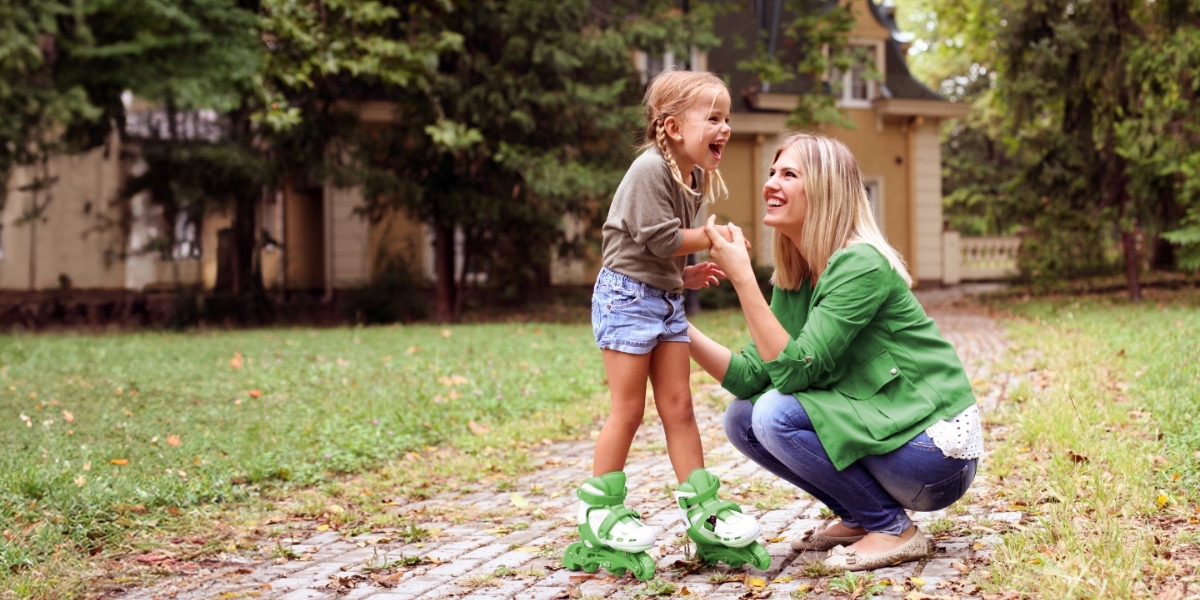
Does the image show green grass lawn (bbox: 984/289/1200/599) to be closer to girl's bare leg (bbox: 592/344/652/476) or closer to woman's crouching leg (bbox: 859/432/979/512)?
woman's crouching leg (bbox: 859/432/979/512)

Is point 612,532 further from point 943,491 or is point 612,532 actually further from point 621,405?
point 943,491

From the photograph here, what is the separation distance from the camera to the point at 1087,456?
14.9 feet

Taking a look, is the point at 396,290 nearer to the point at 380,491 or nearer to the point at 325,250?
the point at 325,250

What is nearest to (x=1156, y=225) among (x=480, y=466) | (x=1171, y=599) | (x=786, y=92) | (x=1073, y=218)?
(x=1073, y=218)

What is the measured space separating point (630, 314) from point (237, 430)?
3820mm

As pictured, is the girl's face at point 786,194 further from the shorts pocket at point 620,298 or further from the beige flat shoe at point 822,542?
the beige flat shoe at point 822,542

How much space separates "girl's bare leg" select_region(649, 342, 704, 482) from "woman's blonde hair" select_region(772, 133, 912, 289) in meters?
0.57

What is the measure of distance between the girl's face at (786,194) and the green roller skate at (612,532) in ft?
3.39

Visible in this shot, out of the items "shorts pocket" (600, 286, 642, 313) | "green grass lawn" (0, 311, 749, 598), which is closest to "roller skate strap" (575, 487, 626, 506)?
"shorts pocket" (600, 286, 642, 313)

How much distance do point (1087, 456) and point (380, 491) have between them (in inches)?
133

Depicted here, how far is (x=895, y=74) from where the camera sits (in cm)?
→ 2495

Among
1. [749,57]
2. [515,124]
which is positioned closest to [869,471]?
[515,124]

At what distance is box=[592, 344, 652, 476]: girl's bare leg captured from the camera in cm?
348

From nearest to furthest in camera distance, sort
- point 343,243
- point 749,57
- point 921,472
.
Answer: point 921,472 < point 343,243 < point 749,57
